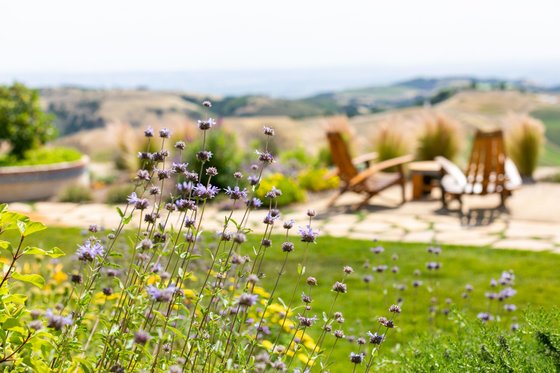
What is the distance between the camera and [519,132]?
36.0 ft

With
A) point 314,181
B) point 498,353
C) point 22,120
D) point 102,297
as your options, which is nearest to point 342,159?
point 314,181

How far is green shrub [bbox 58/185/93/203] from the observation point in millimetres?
9852

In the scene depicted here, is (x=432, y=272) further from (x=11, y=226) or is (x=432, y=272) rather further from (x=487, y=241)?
(x=11, y=226)

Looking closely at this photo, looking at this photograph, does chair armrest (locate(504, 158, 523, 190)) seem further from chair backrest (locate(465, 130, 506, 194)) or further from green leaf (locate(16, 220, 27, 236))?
green leaf (locate(16, 220, 27, 236))

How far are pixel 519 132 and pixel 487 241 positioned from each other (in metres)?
4.81

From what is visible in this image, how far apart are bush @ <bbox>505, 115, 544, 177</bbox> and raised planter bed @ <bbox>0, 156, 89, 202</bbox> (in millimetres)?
7437

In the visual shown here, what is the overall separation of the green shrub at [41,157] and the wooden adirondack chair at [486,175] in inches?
261

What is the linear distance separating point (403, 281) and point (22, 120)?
7849mm

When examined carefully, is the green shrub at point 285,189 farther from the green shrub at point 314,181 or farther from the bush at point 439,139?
the bush at point 439,139

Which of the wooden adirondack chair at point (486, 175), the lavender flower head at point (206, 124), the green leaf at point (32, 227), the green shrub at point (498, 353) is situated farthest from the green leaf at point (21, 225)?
the wooden adirondack chair at point (486, 175)

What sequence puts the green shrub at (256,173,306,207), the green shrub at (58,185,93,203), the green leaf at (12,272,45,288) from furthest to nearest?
the green shrub at (58,185,93,203), the green shrub at (256,173,306,207), the green leaf at (12,272,45,288)

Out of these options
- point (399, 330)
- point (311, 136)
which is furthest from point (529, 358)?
point (311, 136)

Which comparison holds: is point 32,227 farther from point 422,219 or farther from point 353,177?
point 353,177

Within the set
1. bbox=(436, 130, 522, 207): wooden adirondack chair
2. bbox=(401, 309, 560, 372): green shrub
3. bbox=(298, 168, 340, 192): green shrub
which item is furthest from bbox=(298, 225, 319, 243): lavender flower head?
bbox=(298, 168, 340, 192): green shrub
